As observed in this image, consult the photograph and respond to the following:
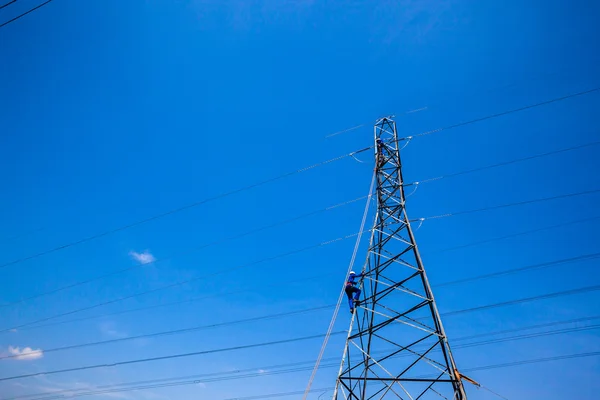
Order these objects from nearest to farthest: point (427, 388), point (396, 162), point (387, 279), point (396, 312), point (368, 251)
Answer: point (427, 388) → point (396, 312) → point (387, 279) → point (368, 251) → point (396, 162)

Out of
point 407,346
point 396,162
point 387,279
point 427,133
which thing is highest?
point 427,133

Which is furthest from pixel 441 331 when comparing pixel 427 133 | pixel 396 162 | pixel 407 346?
pixel 427 133

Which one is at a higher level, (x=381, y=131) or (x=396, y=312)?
(x=381, y=131)

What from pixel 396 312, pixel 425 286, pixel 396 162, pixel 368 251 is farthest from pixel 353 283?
pixel 396 162

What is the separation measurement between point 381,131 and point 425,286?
8220 millimetres

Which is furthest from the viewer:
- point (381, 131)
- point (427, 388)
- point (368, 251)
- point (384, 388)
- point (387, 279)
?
point (381, 131)

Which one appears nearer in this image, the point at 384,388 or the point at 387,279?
the point at 384,388

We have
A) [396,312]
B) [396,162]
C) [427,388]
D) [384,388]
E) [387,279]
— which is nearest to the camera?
[427,388]

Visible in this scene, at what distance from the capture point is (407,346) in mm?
7309

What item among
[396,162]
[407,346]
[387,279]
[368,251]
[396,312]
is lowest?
[407,346]

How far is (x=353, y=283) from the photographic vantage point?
391 inches

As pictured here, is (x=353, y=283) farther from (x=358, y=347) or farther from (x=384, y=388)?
(x=384, y=388)

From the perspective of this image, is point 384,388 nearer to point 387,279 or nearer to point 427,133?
point 387,279

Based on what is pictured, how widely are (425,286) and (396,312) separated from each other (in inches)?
44.9
